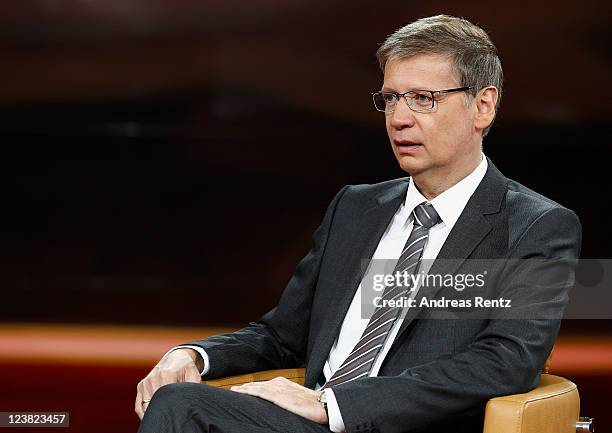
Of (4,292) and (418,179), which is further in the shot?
(4,292)

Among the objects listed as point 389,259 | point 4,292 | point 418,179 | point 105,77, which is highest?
point 105,77

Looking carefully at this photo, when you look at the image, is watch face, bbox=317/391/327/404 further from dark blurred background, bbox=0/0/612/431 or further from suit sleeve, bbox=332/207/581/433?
dark blurred background, bbox=0/0/612/431

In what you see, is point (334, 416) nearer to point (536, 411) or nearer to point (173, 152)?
point (536, 411)

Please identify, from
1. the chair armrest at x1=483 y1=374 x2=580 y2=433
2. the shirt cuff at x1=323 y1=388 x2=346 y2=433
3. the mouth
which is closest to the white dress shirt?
the mouth

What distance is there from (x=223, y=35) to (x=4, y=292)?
1547mm

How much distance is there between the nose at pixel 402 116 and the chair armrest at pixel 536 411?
68cm

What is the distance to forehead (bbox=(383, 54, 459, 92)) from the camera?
227 cm

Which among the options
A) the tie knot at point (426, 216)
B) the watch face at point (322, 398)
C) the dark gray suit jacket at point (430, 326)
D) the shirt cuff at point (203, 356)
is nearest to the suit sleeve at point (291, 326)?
the dark gray suit jacket at point (430, 326)

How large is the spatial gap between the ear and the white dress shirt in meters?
0.10

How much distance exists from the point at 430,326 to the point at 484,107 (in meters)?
0.57

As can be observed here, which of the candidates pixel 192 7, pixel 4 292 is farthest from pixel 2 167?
pixel 192 7

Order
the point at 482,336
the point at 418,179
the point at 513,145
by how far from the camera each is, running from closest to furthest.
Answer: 1. the point at 482,336
2. the point at 418,179
3. the point at 513,145

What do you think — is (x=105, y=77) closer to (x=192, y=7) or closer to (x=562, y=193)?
(x=192, y=7)

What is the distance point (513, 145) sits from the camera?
4031mm
